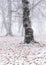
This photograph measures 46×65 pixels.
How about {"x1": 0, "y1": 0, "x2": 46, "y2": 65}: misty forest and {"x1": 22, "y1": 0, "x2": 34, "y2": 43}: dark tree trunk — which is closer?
{"x1": 0, "y1": 0, "x2": 46, "y2": 65}: misty forest

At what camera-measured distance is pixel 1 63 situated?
565 cm

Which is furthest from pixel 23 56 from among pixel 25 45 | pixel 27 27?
pixel 27 27

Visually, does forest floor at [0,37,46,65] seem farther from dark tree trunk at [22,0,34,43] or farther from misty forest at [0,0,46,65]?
dark tree trunk at [22,0,34,43]

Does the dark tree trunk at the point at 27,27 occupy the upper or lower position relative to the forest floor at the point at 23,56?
upper

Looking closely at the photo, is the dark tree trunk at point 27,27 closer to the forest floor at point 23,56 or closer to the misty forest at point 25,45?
the misty forest at point 25,45

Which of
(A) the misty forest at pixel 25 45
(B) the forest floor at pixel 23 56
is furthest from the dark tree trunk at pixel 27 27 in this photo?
(B) the forest floor at pixel 23 56

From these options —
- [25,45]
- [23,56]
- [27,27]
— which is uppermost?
[27,27]

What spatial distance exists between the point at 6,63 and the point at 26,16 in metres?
5.66

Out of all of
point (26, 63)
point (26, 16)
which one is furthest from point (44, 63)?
point (26, 16)

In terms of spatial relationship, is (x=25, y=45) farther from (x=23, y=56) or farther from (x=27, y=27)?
(x=23, y=56)

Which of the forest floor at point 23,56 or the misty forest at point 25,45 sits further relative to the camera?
the misty forest at point 25,45

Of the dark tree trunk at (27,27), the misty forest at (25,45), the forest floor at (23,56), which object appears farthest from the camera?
the dark tree trunk at (27,27)

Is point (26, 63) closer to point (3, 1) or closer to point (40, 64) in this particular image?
point (40, 64)

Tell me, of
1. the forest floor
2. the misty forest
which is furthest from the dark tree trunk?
the forest floor
